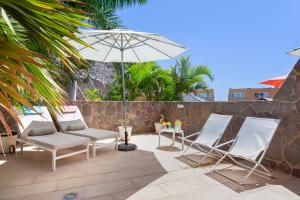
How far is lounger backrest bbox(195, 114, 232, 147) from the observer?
15.9 feet

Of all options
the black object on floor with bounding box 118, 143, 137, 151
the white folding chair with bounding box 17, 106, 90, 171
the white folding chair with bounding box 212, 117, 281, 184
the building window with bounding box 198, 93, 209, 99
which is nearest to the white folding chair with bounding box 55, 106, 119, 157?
the black object on floor with bounding box 118, 143, 137, 151

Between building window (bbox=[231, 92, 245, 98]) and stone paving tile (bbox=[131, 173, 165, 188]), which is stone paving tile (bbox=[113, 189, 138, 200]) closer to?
stone paving tile (bbox=[131, 173, 165, 188])

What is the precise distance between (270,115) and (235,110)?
0.98 metres

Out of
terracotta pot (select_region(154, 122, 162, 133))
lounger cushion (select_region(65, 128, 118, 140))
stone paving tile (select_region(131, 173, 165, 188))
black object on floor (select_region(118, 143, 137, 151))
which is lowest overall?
stone paving tile (select_region(131, 173, 165, 188))

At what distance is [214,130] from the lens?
199 inches

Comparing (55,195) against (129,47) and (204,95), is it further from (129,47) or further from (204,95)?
(204,95)

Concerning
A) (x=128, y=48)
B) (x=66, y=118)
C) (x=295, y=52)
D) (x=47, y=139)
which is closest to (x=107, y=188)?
(x=47, y=139)

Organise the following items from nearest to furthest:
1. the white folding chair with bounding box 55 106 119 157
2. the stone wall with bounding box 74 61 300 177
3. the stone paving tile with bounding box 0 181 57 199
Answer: the stone paving tile with bounding box 0 181 57 199, the stone wall with bounding box 74 61 300 177, the white folding chair with bounding box 55 106 119 157

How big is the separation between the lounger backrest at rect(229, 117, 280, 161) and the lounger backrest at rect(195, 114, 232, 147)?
54 centimetres

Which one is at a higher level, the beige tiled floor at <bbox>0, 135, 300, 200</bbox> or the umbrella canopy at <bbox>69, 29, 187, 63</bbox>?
the umbrella canopy at <bbox>69, 29, 187, 63</bbox>

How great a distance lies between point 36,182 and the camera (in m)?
3.62

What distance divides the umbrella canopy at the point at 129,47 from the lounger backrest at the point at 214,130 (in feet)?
6.20

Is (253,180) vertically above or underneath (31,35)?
underneath

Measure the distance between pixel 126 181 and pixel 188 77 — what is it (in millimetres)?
7190
